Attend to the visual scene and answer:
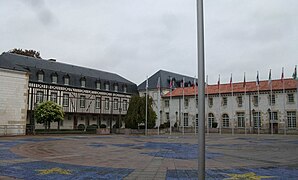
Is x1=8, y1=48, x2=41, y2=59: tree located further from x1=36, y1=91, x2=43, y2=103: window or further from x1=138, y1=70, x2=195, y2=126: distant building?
x1=138, y1=70, x2=195, y2=126: distant building

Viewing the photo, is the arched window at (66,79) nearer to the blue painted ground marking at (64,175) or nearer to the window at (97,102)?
the window at (97,102)

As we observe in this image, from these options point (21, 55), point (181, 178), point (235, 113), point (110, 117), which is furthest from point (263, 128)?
point (181, 178)

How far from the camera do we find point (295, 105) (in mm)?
43625

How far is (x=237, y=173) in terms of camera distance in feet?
28.4

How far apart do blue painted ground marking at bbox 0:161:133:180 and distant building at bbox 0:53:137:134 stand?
96.3 ft

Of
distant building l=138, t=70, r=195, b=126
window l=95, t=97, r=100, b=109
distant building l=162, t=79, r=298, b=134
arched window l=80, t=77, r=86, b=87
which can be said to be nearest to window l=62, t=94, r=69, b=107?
arched window l=80, t=77, r=86, b=87

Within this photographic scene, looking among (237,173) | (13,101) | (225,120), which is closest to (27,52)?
(13,101)

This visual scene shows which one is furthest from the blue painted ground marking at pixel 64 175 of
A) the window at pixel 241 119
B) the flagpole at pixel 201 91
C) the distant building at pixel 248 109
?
the window at pixel 241 119

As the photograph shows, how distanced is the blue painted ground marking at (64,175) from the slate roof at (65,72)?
1183 inches

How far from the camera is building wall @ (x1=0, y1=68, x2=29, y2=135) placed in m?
29.0

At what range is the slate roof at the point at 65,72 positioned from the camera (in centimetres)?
4180

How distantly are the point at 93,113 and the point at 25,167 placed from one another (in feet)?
129

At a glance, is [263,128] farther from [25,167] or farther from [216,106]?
[25,167]

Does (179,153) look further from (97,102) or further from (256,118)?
(97,102)
